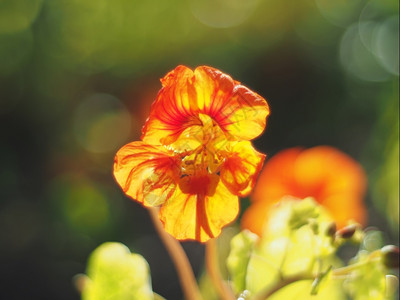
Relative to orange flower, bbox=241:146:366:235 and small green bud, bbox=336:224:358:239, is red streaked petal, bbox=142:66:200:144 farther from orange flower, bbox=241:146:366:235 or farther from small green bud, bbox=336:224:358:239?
orange flower, bbox=241:146:366:235

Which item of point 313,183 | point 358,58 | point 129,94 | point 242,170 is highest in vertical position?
point 242,170

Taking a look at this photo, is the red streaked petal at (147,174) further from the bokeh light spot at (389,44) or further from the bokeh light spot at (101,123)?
the bokeh light spot at (389,44)

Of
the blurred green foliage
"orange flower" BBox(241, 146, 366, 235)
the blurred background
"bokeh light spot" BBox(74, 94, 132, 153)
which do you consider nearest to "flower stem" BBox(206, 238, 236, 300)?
the blurred green foliage

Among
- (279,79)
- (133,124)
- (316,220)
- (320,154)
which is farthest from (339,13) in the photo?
(316,220)

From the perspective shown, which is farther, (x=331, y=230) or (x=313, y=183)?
(x=313, y=183)

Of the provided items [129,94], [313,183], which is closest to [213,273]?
[313,183]

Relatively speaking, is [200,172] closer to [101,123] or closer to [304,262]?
[304,262]
